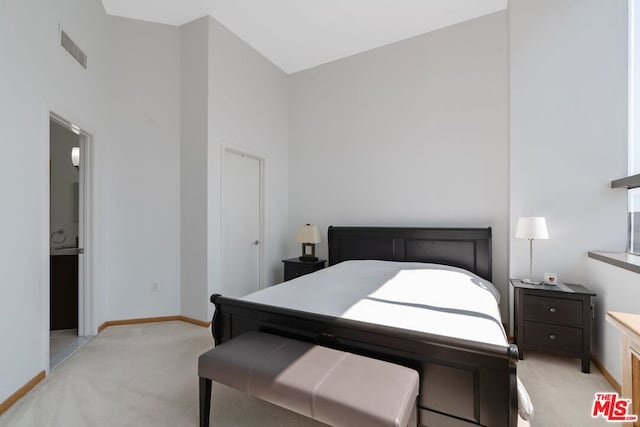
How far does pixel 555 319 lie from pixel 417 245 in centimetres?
134

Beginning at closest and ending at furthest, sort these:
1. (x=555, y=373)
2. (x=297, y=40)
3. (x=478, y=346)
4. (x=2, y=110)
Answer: (x=478, y=346) < (x=2, y=110) < (x=555, y=373) < (x=297, y=40)

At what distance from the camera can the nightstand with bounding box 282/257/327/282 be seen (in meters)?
3.77

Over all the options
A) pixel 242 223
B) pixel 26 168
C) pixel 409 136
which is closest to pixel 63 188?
pixel 26 168

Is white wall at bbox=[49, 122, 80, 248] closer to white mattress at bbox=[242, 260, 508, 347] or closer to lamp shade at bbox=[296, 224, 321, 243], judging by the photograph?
lamp shade at bbox=[296, 224, 321, 243]

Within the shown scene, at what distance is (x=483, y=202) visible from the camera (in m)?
3.15

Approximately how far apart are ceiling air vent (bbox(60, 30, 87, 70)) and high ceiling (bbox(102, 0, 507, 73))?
2.52ft

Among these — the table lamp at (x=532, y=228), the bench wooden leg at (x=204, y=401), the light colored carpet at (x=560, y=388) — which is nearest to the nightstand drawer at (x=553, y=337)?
the light colored carpet at (x=560, y=388)

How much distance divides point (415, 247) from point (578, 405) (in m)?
1.78

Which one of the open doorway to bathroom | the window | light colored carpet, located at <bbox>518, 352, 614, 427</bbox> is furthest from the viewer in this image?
the open doorway to bathroom

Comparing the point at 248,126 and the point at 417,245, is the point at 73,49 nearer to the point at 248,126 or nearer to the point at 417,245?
the point at 248,126

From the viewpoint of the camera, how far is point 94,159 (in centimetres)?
301

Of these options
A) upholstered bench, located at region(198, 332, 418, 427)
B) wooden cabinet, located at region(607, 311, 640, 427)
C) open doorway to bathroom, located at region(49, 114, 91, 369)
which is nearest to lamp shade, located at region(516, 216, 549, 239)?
wooden cabinet, located at region(607, 311, 640, 427)

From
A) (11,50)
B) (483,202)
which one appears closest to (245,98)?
(11,50)

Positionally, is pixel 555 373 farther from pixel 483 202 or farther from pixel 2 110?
pixel 2 110
